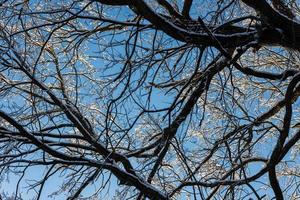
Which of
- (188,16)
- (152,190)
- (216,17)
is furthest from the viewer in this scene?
(188,16)

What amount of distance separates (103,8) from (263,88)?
3824mm

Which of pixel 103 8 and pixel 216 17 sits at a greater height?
pixel 103 8

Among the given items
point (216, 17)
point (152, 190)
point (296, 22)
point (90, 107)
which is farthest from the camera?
point (90, 107)

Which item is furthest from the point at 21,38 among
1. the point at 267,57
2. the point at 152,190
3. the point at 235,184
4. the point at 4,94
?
the point at 267,57

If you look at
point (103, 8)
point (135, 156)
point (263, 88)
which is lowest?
point (135, 156)

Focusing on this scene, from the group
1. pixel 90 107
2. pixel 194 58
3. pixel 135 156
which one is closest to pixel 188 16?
pixel 194 58

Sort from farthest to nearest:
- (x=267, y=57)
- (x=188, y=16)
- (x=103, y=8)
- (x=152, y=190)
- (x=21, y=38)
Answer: (x=267, y=57)
(x=21, y=38)
(x=103, y=8)
(x=188, y=16)
(x=152, y=190)

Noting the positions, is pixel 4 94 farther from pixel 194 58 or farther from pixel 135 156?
pixel 194 58

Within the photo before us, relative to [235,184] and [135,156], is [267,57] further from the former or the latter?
[235,184]

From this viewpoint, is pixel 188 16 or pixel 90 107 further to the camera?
pixel 90 107

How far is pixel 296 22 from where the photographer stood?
4055mm

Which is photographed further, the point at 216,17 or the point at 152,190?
the point at 152,190

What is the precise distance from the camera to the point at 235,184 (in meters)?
4.57

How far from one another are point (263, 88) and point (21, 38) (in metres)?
4.48
